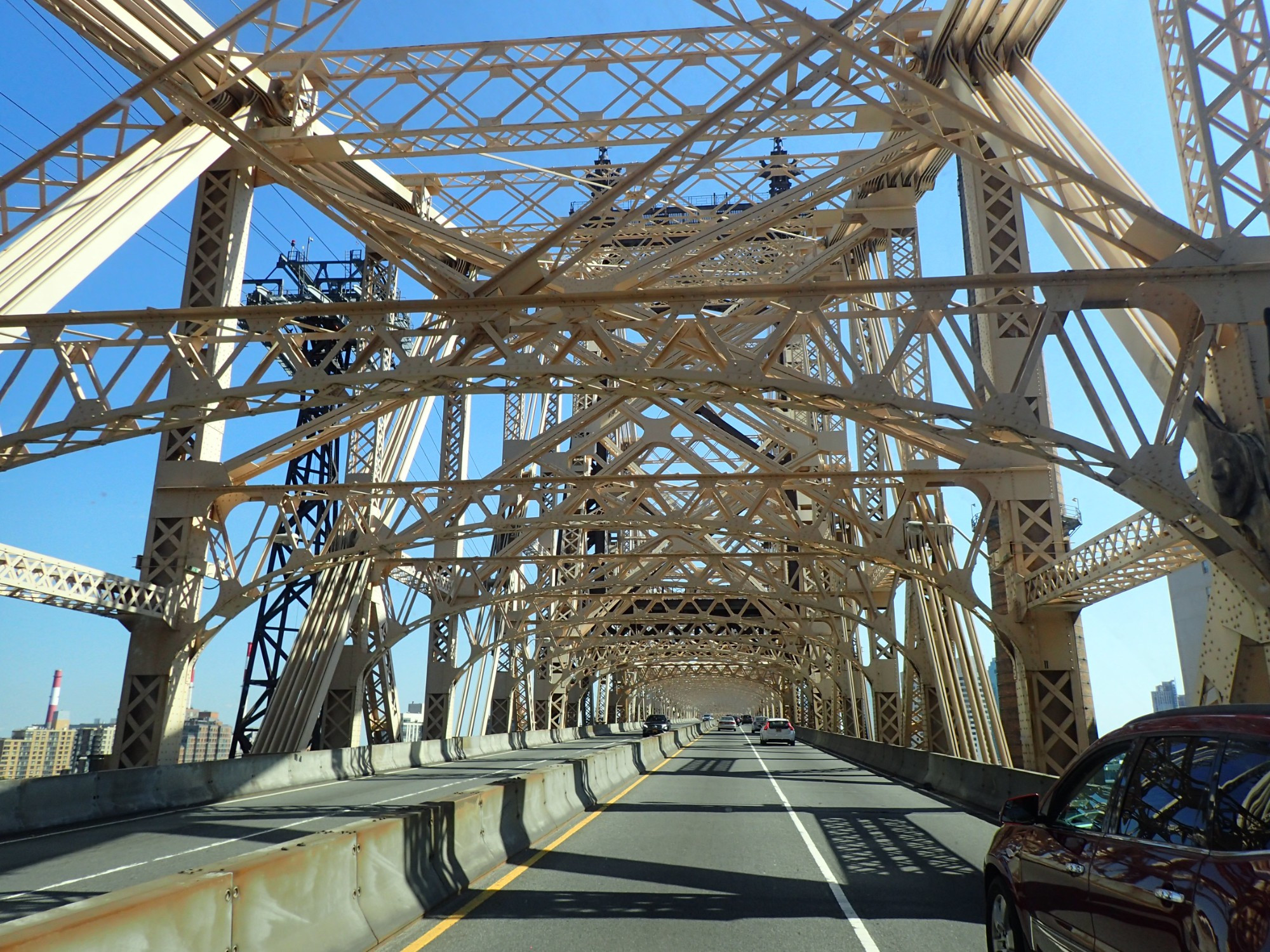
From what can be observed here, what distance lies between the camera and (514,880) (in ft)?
33.1

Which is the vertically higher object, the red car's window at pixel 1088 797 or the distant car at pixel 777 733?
the distant car at pixel 777 733

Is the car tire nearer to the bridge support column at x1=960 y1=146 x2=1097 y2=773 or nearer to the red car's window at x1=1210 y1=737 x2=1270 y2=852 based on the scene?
the red car's window at x1=1210 y1=737 x2=1270 y2=852

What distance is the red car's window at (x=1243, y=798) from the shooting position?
12.5 ft

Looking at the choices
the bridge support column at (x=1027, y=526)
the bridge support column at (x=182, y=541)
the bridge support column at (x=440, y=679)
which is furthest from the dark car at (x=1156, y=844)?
the bridge support column at (x=440, y=679)

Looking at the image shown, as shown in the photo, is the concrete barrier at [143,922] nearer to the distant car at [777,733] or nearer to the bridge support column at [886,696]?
the bridge support column at [886,696]

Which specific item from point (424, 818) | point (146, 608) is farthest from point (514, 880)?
point (146, 608)

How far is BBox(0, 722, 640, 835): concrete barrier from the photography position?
15.9 m

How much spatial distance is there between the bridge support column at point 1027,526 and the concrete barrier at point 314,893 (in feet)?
40.1

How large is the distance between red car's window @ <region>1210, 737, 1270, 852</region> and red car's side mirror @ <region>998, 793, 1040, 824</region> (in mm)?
1769

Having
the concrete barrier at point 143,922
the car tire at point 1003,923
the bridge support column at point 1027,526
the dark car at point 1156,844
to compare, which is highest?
the bridge support column at point 1027,526

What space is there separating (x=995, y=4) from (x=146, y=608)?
71.3 ft

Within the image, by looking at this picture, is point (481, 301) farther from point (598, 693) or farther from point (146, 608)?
point (598, 693)

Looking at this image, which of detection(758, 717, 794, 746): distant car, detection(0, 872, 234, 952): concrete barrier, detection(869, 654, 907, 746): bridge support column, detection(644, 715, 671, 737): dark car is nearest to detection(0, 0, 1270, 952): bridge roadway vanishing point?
detection(0, 872, 234, 952): concrete barrier

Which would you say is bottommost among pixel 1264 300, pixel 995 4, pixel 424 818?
pixel 424 818
